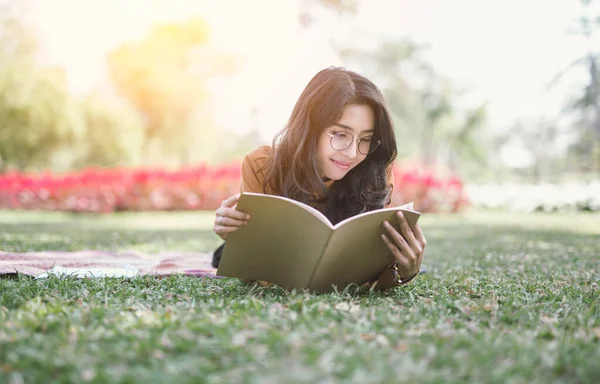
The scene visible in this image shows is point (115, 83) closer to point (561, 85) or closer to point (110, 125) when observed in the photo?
point (110, 125)

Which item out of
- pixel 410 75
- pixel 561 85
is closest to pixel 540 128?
pixel 410 75

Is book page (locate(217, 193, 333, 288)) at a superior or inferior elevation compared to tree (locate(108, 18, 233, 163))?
inferior

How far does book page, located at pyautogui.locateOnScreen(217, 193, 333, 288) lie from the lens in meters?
1.78

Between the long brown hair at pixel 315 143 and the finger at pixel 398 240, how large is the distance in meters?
0.47

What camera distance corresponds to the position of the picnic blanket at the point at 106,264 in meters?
2.52

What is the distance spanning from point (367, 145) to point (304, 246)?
687 millimetres

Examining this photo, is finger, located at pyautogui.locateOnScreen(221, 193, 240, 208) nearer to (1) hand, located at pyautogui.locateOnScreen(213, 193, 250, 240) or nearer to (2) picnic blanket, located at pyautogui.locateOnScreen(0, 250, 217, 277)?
(1) hand, located at pyautogui.locateOnScreen(213, 193, 250, 240)

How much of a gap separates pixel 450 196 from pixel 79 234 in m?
7.25

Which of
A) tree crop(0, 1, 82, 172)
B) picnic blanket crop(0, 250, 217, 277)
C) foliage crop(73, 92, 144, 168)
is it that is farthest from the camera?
foliage crop(73, 92, 144, 168)

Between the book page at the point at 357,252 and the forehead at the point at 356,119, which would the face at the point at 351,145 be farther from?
the book page at the point at 357,252

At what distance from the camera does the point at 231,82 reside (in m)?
24.5

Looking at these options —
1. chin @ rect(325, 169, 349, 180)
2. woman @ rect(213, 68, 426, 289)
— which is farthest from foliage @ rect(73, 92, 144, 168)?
chin @ rect(325, 169, 349, 180)

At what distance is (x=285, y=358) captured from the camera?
1.19m

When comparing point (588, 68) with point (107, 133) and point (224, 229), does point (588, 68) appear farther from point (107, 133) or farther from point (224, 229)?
point (107, 133)
